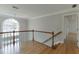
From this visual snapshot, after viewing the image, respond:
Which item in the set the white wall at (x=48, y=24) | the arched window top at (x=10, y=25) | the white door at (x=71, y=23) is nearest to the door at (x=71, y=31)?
the white door at (x=71, y=23)

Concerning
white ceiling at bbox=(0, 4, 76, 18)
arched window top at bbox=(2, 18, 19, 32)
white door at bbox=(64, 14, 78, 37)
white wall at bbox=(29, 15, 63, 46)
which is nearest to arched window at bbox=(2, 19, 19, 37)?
arched window top at bbox=(2, 18, 19, 32)

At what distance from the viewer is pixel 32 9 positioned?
1.84m

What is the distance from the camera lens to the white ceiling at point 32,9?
1797 millimetres

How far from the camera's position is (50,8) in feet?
6.01

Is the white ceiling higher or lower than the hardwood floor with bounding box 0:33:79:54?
higher

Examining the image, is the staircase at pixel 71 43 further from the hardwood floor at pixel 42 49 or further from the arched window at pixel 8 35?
the arched window at pixel 8 35

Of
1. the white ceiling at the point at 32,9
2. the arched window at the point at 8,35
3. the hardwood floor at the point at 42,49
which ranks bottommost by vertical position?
the hardwood floor at the point at 42,49

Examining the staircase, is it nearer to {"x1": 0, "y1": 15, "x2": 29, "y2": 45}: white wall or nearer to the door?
the door

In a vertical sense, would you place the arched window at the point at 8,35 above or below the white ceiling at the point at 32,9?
below

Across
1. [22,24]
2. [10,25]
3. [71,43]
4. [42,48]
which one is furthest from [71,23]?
[10,25]

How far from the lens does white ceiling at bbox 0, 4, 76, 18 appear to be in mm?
1797

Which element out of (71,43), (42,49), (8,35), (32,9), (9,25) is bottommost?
(42,49)

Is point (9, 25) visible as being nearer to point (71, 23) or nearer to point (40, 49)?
point (40, 49)
